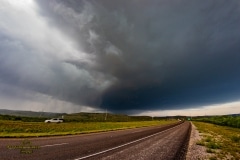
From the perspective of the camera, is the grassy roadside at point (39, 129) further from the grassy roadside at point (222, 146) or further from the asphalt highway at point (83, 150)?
the grassy roadside at point (222, 146)

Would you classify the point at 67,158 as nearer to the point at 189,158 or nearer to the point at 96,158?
the point at 96,158

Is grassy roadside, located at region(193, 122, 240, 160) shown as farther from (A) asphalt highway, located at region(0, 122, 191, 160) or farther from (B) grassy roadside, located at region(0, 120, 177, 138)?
(B) grassy roadside, located at region(0, 120, 177, 138)

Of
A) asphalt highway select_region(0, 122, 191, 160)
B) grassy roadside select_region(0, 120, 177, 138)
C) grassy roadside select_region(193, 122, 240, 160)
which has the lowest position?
grassy roadside select_region(193, 122, 240, 160)

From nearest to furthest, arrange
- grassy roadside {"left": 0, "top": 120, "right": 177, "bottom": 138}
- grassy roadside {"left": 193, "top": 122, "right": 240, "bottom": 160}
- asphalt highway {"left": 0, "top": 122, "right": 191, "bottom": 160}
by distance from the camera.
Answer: asphalt highway {"left": 0, "top": 122, "right": 191, "bottom": 160} < grassy roadside {"left": 193, "top": 122, "right": 240, "bottom": 160} < grassy roadside {"left": 0, "top": 120, "right": 177, "bottom": 138}

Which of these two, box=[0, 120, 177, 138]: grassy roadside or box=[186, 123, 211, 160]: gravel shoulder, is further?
box=[0, 120, 177, 138]: grassy roadside

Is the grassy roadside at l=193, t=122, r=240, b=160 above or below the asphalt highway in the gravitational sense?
below

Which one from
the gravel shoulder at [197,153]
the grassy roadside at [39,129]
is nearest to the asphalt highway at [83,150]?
the gravel shoulder at [197,153]

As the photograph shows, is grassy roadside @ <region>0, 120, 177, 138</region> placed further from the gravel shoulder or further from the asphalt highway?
the gravel shoulder

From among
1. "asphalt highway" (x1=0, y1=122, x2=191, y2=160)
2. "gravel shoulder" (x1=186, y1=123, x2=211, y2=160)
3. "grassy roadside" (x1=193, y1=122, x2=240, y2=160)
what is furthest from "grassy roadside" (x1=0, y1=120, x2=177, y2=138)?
"grassy roadside" (x1=193, y1=122, x2=240, y2=160)

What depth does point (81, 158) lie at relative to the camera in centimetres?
820

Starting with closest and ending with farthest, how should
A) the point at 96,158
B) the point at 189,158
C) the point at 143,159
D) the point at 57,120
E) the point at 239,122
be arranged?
the point at 96,158 → the point at 143,159 → the point at 189,158 → the point at 57,120 → the point at 239,122

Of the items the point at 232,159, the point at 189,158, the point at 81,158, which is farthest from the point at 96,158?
the point at 232,159

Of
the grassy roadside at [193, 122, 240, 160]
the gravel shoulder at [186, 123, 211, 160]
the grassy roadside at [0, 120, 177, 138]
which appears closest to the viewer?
the gravel shoulder at [186, 123, 211, 160]

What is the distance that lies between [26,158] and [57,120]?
222ft
